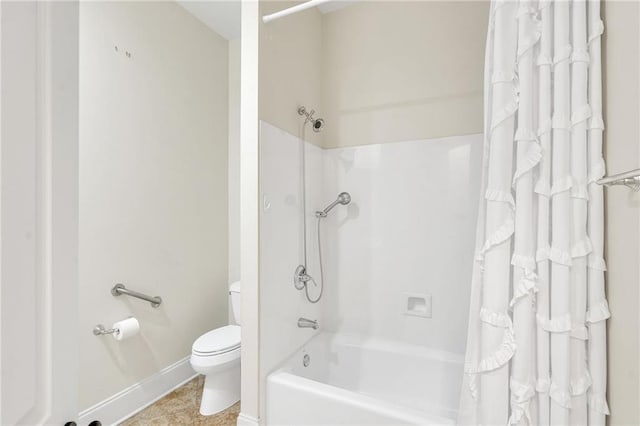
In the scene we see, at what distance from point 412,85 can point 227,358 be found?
2.09 m

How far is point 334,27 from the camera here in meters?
2.28

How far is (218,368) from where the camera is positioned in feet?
6.32

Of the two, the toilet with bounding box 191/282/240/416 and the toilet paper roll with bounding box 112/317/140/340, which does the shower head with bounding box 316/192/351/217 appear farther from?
the toilet paper roll with bounding box 112/317/140/340

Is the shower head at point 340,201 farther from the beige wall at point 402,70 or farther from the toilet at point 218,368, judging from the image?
the toilet at point 218,368

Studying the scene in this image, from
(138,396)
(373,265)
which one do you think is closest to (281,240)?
(373,265)

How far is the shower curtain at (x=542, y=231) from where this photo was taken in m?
1.07

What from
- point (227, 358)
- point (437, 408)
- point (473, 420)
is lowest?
point (437, 408)

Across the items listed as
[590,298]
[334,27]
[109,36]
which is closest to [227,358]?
[590,298]

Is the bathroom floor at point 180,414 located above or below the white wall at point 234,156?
below

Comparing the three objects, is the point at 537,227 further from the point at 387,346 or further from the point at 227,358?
the point at 227,358

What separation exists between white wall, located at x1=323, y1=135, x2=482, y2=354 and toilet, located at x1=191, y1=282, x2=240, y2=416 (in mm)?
692

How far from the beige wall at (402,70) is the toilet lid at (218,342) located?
1494 millimetres

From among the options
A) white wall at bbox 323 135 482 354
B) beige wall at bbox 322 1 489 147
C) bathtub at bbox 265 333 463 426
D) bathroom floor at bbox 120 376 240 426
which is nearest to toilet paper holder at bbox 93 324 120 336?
bathroom floor at bbox 120 376 240 426

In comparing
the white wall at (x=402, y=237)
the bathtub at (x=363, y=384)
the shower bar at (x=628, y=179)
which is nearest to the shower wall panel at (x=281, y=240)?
the bathtub at (x=363, y=384)
